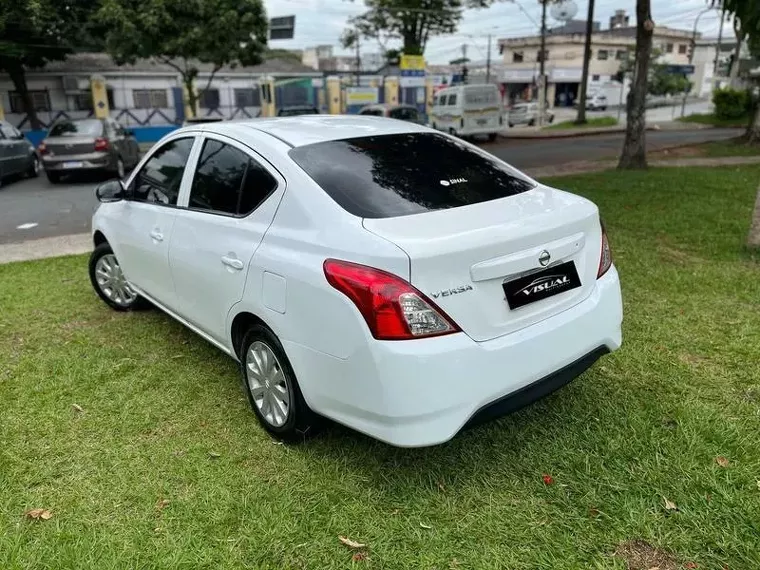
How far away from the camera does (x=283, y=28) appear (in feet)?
115

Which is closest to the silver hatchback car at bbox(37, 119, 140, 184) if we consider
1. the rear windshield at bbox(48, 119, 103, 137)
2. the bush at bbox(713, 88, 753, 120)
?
the rear windshield at bbox(48, 119, 103, 137)

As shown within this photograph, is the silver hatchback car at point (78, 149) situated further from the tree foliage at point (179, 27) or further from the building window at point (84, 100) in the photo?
the building window at point (84, 100)

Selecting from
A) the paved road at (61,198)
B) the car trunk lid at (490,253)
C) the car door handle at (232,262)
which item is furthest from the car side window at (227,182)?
the paved road at (61,198)

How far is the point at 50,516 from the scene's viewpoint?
274 cm

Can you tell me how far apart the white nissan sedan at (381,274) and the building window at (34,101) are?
30.9 metres

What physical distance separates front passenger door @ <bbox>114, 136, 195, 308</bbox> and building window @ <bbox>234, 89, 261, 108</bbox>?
106ft

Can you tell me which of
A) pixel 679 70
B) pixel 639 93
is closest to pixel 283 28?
pixel 639 93

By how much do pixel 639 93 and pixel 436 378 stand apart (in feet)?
39.3

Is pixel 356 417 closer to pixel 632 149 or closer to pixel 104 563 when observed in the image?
pixel 104 563

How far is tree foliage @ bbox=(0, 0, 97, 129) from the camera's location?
864 inches

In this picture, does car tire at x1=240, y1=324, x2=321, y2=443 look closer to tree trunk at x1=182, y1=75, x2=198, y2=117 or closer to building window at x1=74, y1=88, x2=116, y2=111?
tree trunk at x1=182, y1=75, x2=198, y2=117

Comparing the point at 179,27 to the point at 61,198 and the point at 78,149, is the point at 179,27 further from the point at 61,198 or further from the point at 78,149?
the point at 61,198

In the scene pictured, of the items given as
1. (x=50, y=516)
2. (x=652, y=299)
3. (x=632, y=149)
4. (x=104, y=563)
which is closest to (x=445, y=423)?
(x=104, y=563)

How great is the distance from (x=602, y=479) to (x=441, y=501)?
759 millimetres
